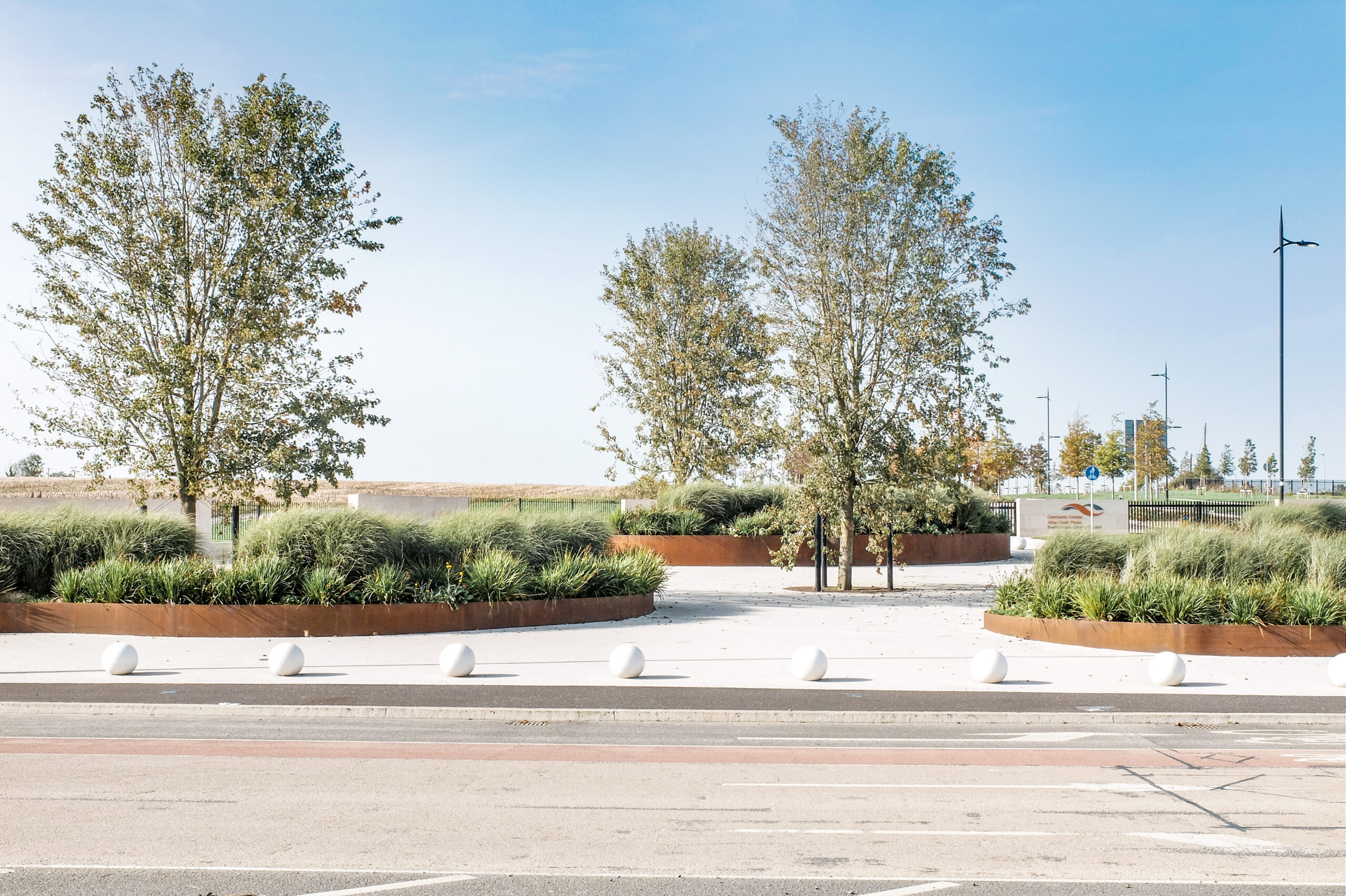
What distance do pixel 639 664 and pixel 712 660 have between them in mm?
1760

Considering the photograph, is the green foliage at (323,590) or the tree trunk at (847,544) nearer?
the green foliage at (323,590)

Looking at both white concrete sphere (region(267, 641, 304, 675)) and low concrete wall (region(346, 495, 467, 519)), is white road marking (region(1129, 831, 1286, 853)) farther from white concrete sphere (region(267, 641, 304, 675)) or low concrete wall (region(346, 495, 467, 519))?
low concrete wall (region(346, 495, 467, 519))

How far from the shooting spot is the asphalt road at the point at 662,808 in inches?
194

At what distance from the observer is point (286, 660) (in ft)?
35.2

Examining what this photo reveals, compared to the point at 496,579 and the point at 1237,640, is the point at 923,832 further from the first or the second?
the point at 496,579

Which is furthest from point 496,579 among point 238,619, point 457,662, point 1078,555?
point 1078,555

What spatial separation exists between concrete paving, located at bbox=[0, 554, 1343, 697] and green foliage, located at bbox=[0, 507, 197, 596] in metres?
1.65

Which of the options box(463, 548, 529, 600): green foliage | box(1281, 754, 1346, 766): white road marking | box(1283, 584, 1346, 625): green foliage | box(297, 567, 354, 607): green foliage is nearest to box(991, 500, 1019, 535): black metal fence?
box(1283, 584, 1346, 625): green foliage

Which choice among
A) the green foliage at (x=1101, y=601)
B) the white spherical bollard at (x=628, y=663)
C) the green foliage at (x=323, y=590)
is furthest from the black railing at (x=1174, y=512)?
the white spherical bollard at (x=628, y=663)

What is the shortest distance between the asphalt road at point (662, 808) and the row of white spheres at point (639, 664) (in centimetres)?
169

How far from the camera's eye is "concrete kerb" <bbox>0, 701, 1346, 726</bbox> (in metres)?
8.96

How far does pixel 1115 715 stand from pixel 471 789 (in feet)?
18.6

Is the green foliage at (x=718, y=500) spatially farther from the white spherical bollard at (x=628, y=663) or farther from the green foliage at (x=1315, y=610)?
the white spherical bollard at (x=628, y=663)

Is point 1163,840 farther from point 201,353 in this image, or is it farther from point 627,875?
point 201,353
